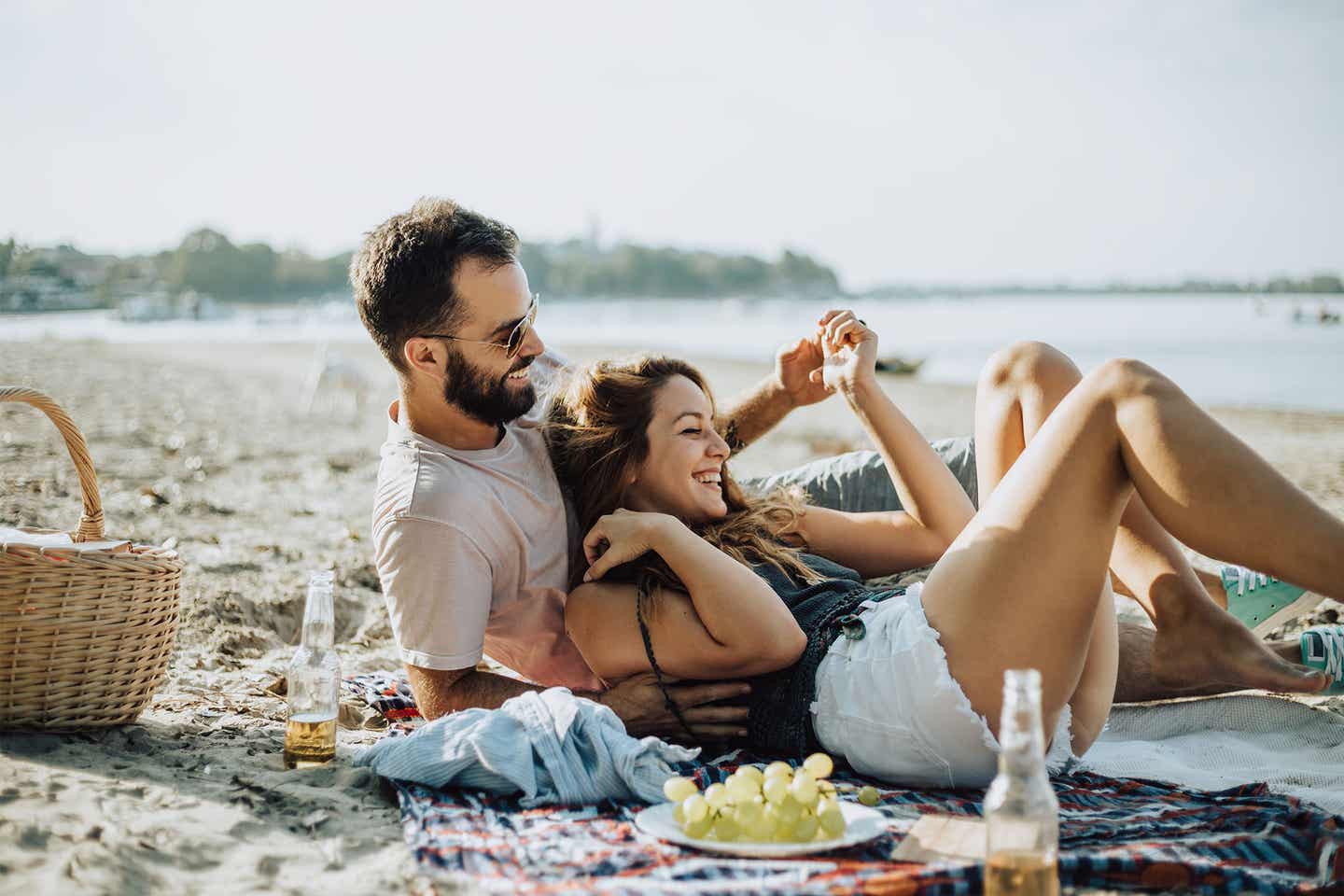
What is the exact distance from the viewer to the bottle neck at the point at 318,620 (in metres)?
2.95

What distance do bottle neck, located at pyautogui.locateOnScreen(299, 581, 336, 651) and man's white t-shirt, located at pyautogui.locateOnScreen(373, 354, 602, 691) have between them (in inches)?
6.7

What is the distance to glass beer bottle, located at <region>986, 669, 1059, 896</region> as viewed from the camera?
6.33 feet

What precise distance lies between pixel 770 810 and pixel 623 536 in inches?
35.7

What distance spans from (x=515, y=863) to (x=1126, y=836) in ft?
4.36

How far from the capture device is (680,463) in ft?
11.1

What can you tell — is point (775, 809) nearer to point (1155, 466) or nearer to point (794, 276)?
point (1155, 466)

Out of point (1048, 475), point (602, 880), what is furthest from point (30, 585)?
point (1048, 475)

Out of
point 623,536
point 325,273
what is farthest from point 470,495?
point 325,273

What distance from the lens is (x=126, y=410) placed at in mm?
11750

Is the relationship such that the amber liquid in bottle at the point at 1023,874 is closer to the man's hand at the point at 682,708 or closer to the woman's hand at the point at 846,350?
the man's hand at the point at 682,708

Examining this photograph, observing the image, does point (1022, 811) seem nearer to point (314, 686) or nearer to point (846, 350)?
point (314, 686)

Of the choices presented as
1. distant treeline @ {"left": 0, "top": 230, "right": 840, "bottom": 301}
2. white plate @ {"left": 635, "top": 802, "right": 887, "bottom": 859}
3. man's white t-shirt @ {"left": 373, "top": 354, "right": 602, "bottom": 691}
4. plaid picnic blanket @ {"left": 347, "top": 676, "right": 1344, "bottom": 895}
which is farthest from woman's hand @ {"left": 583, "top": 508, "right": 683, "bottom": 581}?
distant treeline @ {"left": 0, "top": 230, "right": 840, "bottom": 301}

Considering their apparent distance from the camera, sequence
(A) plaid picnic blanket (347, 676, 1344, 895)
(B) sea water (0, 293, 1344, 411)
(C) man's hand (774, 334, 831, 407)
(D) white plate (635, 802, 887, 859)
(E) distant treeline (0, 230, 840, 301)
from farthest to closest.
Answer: (B) sea water (0, 293, 1344, 411), (E) distant treeline (0, 230, 840, 301), (C) man's hand (774, 334, 831, 407), (D) white plate (635, 802, 887, 859), (A) plaid picnic blanket (347, 676, 1344, 895)

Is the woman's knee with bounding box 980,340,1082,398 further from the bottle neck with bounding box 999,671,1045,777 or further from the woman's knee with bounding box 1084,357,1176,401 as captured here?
the bottle neck with bounding box 999,671,1045,777
